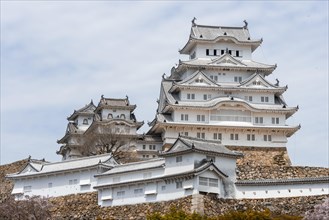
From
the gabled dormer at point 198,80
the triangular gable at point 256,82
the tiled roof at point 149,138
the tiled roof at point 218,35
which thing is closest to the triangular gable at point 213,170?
the tiled roof at point 149,138

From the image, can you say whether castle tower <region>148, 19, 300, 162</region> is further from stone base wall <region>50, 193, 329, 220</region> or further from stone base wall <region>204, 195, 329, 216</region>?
stone base wall <region>204, 195, 329, 216</region>

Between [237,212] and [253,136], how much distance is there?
2162 cm

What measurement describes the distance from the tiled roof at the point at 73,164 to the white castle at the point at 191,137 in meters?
0.08

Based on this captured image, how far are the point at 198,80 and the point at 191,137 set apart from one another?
15.9 meters

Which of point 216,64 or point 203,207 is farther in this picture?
point 216,64

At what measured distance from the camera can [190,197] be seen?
42594 mm

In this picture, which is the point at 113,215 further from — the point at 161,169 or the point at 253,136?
the point at 253,136

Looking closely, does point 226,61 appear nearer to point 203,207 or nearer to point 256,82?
point 256,82

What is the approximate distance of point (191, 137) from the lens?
4769 centimetres

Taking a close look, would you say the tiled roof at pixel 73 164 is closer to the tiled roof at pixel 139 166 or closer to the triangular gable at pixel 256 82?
the tiled roof at pixel 139 166

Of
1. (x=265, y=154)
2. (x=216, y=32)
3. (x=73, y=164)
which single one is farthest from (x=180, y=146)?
(x=216, y=32)

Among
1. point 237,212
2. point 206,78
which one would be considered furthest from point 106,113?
point 237,212

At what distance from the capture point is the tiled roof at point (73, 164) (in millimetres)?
50750

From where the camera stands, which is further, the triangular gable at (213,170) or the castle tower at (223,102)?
the castle tower at (223,102)
